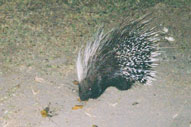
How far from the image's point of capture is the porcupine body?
12.4 ft

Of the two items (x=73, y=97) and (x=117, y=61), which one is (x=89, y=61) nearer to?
(x=117, y=61)

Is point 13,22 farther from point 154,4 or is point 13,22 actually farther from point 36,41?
point 154,4

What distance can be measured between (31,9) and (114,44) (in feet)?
5.68

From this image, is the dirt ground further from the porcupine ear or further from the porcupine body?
the porcupine ear

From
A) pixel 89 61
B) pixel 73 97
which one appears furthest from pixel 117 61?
pixel 73 97

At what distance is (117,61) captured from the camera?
12.7 feet

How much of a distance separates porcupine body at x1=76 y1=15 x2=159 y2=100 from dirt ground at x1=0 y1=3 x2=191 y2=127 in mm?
127

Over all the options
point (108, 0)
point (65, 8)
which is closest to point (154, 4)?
point (108, 0)

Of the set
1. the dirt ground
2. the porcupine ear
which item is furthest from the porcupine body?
the dirt ground

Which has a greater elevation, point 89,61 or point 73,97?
point 89,61

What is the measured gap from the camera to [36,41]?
14.7 ft

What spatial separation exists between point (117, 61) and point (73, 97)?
2.26 ft

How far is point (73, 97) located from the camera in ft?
12.6

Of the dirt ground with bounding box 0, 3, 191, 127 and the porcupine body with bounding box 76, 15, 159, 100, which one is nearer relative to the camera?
the dirt ground with bounding box 0, 3, 191, 127
